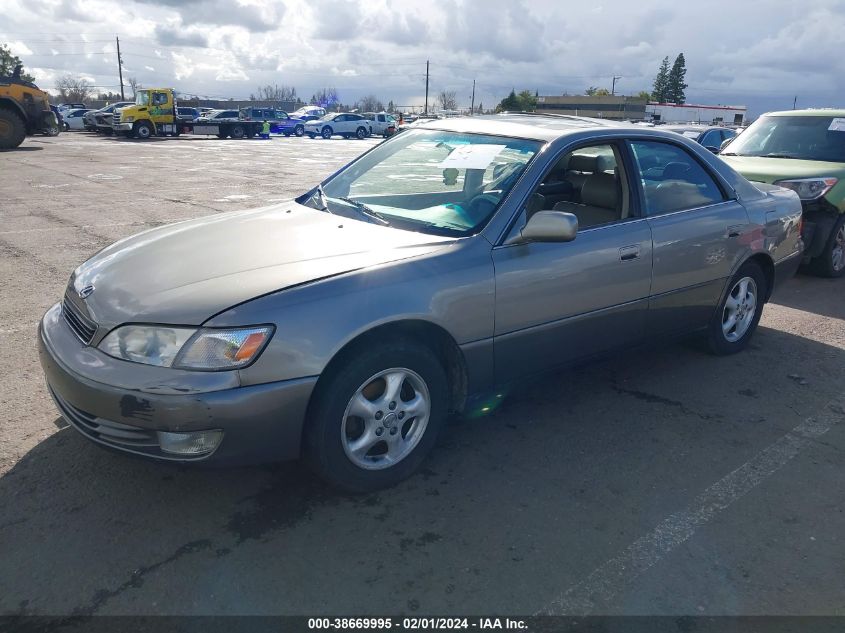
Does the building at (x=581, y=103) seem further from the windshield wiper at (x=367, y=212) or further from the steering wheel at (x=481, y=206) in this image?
the steering wheel at (x=481, y=206)

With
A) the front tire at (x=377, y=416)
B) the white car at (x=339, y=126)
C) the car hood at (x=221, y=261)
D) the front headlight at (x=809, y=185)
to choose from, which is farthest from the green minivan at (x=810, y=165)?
the white car at (x=339, y=126)

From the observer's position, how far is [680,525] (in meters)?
2.93

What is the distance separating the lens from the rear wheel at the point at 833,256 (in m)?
7.15

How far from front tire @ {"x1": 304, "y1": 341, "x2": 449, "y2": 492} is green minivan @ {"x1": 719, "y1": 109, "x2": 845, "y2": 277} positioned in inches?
218

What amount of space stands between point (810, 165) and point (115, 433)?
7473 mm

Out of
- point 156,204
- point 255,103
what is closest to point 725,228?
point 156,204

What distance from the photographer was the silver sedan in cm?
265

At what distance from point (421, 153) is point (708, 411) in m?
2.30

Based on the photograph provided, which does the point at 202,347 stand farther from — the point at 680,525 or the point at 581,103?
the point at 581,103

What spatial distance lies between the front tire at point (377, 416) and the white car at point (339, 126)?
44.7 metres

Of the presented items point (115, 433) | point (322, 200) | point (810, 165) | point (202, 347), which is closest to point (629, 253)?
point (322, 200)

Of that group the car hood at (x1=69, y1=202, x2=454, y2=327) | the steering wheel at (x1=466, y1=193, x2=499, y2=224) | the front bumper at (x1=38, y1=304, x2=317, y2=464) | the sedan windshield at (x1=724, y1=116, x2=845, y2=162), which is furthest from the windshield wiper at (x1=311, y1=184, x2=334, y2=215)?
the sedan windshield at (x1=724, y1=116, x2=845, y2=162)

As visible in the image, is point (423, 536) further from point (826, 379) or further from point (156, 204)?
point (156, 204)

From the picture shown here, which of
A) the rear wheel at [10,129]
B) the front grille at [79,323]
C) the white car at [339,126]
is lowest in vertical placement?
the white car at [339,126]
